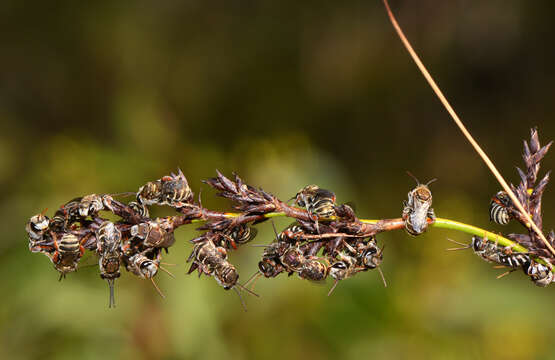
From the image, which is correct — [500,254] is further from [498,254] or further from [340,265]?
[340,265]

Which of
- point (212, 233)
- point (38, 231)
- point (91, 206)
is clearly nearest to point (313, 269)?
point (212, 233)

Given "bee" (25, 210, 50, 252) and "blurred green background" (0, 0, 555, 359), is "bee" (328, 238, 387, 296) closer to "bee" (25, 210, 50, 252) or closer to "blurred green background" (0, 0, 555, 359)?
"bee" (25, 210, 50, 252)

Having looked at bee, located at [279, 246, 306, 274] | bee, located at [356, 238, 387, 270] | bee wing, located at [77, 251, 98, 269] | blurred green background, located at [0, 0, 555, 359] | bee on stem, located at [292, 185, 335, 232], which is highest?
bee on stem, located at [292, 185, 335, 232]

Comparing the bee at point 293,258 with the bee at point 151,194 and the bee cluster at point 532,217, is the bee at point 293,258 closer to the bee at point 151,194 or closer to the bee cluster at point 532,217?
the bee at point 151,194

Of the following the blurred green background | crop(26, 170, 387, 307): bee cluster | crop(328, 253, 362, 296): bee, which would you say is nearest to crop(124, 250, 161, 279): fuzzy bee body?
crop(26, 170, 387, 307): bee cluster

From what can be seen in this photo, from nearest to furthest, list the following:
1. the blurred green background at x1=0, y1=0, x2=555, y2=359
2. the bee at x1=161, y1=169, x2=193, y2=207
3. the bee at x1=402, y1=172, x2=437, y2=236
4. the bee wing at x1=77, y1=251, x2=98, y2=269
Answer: the bee at x1=402, y1=172, x2=437, y2=236, the bee at x1=161, y1=169, x2=193, y2=207, the bee wing at x1=77, y1=251, x2=98, y2=269, the blurred green background at x1=0, y1=0, x2=555, y2=359

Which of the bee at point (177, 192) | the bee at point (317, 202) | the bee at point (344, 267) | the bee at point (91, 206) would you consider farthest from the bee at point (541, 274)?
the bee at point (91, 206)

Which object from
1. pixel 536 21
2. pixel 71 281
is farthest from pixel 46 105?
pixel 536 21
